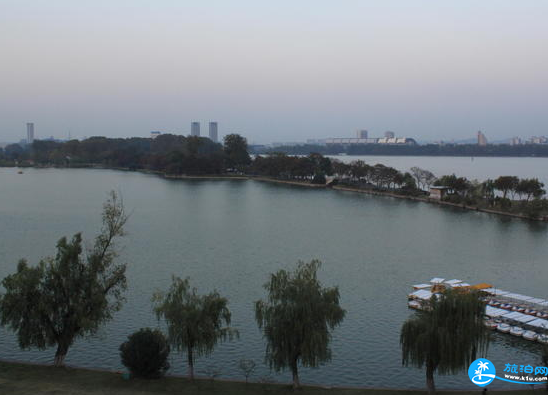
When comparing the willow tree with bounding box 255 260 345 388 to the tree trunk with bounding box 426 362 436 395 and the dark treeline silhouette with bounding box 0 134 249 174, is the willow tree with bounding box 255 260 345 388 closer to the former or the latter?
the tree trunk with bounding box 426 362 436 395

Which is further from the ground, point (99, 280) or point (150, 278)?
point (99, 280)

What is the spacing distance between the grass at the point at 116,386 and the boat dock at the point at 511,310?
243 cm

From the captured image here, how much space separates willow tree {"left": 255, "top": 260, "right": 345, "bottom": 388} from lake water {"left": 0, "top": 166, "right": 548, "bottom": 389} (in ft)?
2.45

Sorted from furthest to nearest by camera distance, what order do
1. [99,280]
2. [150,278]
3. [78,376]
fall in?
[150,278], [99,280], [78,376]

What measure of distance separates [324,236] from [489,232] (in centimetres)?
589

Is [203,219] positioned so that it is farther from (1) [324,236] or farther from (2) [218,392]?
(2) [218,392]

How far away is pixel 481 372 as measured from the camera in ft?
21.2

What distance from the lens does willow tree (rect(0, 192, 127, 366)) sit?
6.91 meters

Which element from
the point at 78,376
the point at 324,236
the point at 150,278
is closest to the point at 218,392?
the point at 78,376

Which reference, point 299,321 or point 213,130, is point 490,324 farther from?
point 213,130

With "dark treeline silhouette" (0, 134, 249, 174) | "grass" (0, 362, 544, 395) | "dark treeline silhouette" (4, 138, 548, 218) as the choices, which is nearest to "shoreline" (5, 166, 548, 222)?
"dark treeline silhouette" (4, 138, 548, 218)

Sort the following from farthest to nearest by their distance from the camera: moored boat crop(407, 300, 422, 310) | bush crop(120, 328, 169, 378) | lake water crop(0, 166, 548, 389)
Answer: moored boat crop(407, 300, 422, 310)
lake water crop(0, 166, 548, 389)
bush crop(120, 328, 169, 378)

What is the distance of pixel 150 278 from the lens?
11.8m

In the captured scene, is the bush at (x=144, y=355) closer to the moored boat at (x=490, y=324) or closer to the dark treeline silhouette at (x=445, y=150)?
the moored boat at (x=490, y=324)
